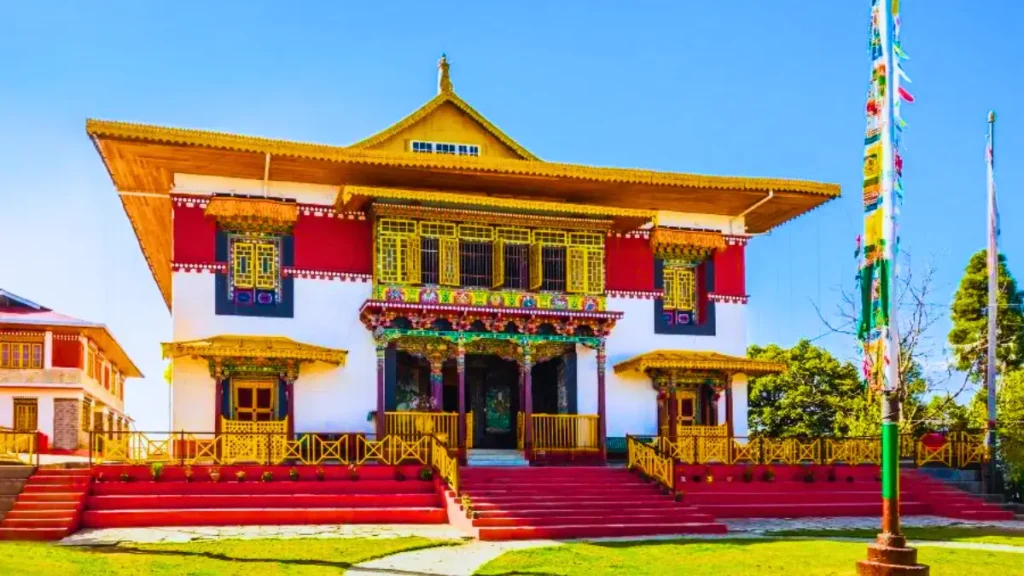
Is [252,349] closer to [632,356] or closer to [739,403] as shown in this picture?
[632,356]

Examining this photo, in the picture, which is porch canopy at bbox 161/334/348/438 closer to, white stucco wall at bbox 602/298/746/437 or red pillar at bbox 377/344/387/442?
red pillar at bbox 377/344/387/442

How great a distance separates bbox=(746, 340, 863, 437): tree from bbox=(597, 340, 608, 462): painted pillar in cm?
1811

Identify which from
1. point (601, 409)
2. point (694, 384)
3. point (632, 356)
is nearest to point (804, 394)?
point (694, 384)

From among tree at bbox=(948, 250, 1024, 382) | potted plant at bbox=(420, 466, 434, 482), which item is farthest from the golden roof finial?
tree at bbox=(948, 250, 1024, 382)

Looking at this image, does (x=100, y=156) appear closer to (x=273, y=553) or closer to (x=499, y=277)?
(x=499, y=277)

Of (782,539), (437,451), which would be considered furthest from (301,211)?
(782,539)

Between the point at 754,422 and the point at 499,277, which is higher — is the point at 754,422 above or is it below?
below

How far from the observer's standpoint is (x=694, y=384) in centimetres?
3078

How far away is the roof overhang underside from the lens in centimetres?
2586

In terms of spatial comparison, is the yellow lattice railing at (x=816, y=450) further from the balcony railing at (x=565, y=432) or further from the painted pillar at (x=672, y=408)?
the balcony railing at (x=565, y=432)

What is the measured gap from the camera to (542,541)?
778 inches

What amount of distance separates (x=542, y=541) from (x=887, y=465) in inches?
298

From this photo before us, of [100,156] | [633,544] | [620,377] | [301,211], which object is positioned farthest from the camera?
[620,377]

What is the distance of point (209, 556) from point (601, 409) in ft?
44.1
